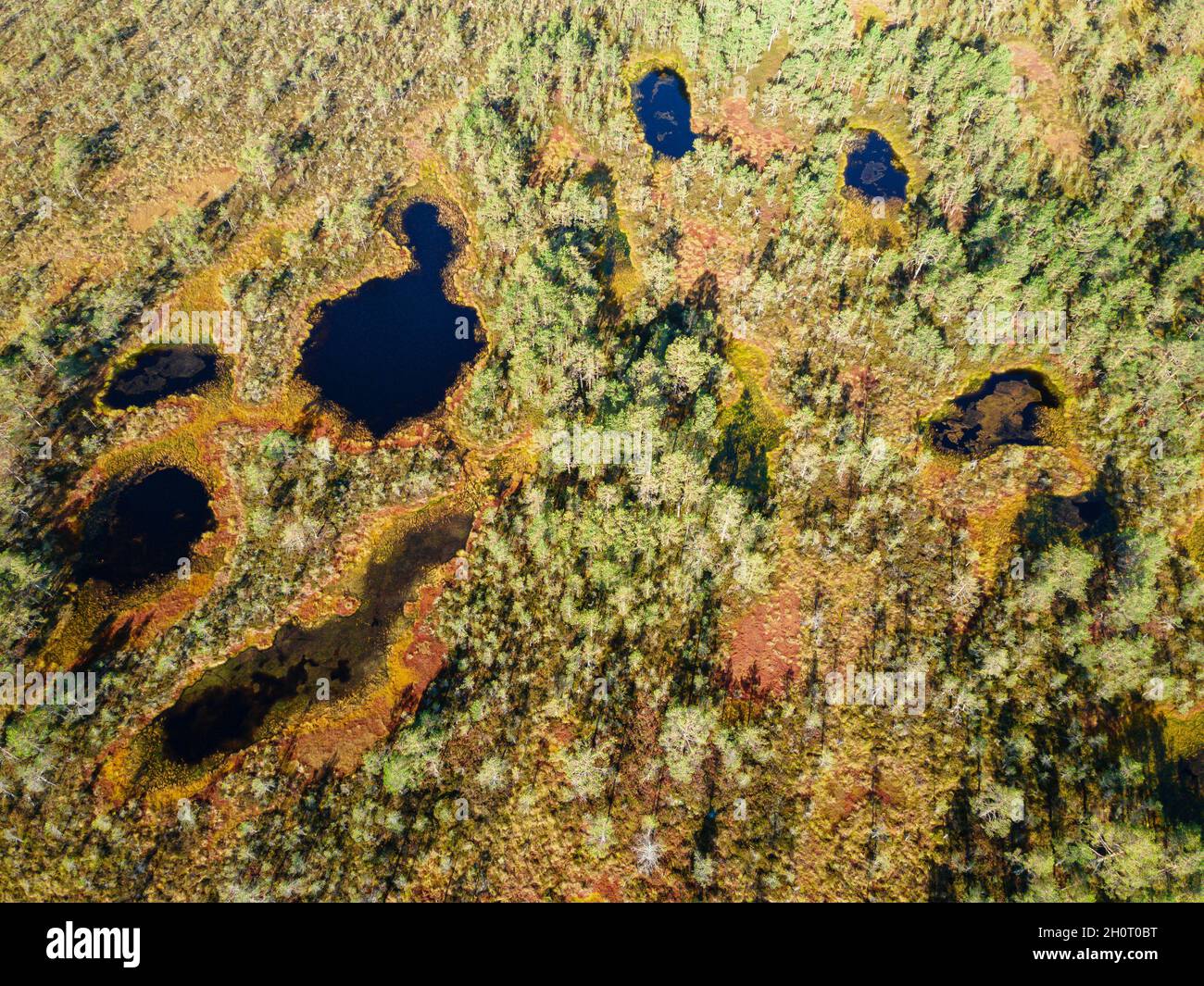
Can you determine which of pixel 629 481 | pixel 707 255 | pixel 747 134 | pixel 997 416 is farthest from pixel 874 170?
pixel 629 481

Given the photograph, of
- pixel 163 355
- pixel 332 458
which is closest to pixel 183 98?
pixel 163 355

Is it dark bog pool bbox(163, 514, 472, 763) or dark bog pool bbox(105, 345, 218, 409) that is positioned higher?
dark bog pool bbox(105, 345, 218, 409)

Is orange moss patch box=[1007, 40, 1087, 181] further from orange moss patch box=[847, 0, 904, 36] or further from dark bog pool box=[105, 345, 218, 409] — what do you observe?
dark bog pool box=[105, 345, 218, 409]

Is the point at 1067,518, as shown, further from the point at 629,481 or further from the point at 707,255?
the point at 707,255

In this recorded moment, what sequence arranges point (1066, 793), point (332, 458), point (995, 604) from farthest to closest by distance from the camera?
point (332, 458), point (995, 604), point (1066, 793)

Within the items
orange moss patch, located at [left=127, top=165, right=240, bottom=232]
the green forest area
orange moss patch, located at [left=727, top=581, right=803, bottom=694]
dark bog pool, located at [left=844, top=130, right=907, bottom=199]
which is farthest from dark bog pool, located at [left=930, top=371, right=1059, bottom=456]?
orange moss patch, located at [left=127, top=165, right=240, bottom=232]

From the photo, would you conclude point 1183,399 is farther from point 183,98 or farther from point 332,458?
point 183,98

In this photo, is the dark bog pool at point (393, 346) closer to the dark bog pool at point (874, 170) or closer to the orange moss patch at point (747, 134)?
the orange moss patch at point (747, 134)
